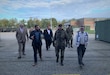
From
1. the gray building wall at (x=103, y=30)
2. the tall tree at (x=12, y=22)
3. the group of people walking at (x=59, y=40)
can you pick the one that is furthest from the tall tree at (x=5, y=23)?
the group of people walking at (x=59, y=40)

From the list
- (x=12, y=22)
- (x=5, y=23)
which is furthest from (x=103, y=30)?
(x=12, y=22)

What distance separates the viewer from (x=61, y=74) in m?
8.09

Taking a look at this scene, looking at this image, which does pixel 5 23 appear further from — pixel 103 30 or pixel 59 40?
pixel 59 40

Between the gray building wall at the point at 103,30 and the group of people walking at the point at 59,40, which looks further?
the gray building wall at the point at 103,30

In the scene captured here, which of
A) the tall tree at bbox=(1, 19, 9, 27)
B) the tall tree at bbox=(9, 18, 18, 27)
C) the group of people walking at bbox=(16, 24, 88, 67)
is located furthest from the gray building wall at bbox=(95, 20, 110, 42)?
the tall tree at bbox=(1, 19, 9, 27)

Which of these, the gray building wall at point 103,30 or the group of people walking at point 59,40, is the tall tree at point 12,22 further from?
the group of people walking at point 59,40

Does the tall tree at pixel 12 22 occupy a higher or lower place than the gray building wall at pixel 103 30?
higher

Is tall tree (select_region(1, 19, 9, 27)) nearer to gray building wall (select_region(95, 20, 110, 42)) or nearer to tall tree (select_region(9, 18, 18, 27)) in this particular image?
tall tree (select_region(9, 18, 18, 27))

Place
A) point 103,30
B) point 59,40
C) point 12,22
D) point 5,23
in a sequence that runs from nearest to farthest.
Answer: point 59,40
point 103,30
point 5,23
point 12,22

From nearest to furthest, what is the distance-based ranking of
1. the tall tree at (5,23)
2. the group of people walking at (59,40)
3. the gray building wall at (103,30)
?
the group of people walking at (59,40)
the gray building wall at (103,30)
the tall tree at (5,23)

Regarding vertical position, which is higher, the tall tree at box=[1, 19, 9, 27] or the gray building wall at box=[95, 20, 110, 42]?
the tall tree at box=[1, 19, 9, 27]

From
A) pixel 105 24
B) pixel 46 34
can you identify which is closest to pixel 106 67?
pixel 46 34

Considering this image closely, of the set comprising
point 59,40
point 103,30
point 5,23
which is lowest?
point 59,40

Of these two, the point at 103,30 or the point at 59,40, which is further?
the point at 103,30
